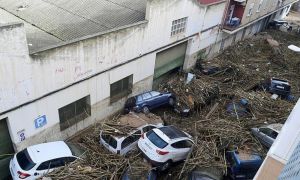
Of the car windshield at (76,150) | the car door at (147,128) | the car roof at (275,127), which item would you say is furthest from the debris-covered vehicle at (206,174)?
the car windshield at (76,150)

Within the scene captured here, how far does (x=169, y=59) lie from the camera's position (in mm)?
19797

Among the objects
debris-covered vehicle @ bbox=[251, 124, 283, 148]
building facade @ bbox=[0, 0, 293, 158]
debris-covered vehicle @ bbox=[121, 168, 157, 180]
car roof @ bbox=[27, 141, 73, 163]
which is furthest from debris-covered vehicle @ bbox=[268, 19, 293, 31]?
car roof @ bbox=[27, 141, 73, 163]

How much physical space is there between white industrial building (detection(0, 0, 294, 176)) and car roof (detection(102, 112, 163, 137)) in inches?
69.1

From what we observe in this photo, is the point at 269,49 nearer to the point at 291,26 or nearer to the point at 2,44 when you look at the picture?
the point at 291,26

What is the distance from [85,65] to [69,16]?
4492 millimetres

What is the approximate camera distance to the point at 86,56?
1353cm

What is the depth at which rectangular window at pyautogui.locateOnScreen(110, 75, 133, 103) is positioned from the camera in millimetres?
16297

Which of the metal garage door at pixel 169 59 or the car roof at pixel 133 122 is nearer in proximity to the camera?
the car roof at pixel 133 122

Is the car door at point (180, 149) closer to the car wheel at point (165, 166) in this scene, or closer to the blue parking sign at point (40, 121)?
the car wheel at point (165, 166)

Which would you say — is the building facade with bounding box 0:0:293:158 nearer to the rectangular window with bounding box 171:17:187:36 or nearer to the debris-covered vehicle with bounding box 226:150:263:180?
the rectangular window with bounding box 171:17:187:36

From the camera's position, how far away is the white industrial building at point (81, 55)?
37.5 feet

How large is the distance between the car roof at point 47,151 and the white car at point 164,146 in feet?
10.5

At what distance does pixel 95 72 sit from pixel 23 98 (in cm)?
382

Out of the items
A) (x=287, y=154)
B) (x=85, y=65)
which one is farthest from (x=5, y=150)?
(x=287, y=154)
